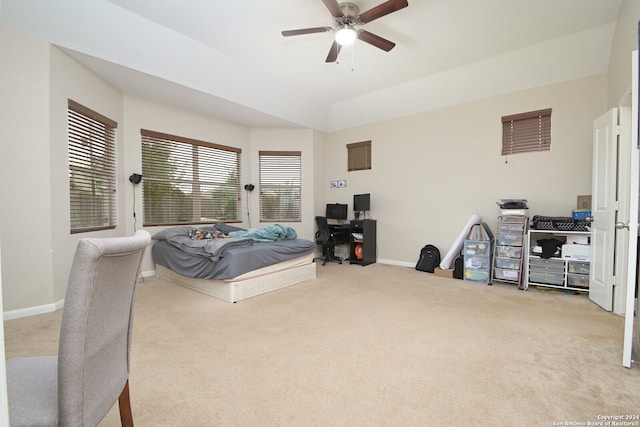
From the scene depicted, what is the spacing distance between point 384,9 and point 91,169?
3.93 meters

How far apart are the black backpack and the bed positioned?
75.2 inches

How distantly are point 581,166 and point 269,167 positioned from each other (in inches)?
202

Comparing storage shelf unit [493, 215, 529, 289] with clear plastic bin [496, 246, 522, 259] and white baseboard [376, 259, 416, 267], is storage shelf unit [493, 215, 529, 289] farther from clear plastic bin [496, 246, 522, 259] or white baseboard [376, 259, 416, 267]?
white baseboard [376, 259, 416, 267]

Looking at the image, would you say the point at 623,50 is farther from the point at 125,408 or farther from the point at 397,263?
the point at 125,408

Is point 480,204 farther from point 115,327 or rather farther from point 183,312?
point 115,327

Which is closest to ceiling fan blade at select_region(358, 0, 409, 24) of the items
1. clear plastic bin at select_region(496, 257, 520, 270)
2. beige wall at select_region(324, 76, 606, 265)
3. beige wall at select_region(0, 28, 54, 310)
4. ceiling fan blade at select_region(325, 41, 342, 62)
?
ceiling fan blade at select_region(325, 41, 342, 62)

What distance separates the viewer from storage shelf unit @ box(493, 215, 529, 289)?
409cm

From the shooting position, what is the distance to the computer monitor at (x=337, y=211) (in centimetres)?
616

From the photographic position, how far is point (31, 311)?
2979 millimetres

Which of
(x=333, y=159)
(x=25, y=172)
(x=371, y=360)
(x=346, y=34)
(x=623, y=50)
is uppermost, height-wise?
(x=346, y=34)

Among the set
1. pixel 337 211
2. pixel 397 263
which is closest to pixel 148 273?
pixel 337 211

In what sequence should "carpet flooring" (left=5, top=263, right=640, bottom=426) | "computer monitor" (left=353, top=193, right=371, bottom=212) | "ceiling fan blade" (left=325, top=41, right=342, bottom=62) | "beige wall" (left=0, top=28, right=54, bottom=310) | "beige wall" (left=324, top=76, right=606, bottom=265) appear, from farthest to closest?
"computer monitor" (left=353, top=193, right=371, bottom=212) < "beige wall" (left=324, top=76, right=606, bottom=265) < "ceiling fan blade" (left=325, top=41, right=342, bottom=62) < "beige wall" (left=0, top=28, right=54, bottom=310) < "carpet flooring" (left=5, top=263, right=640, bottom=426)

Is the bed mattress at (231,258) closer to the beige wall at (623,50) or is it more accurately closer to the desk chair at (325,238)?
the desk chair at (325,238)

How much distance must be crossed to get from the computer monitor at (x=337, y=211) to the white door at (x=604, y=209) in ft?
12.5
